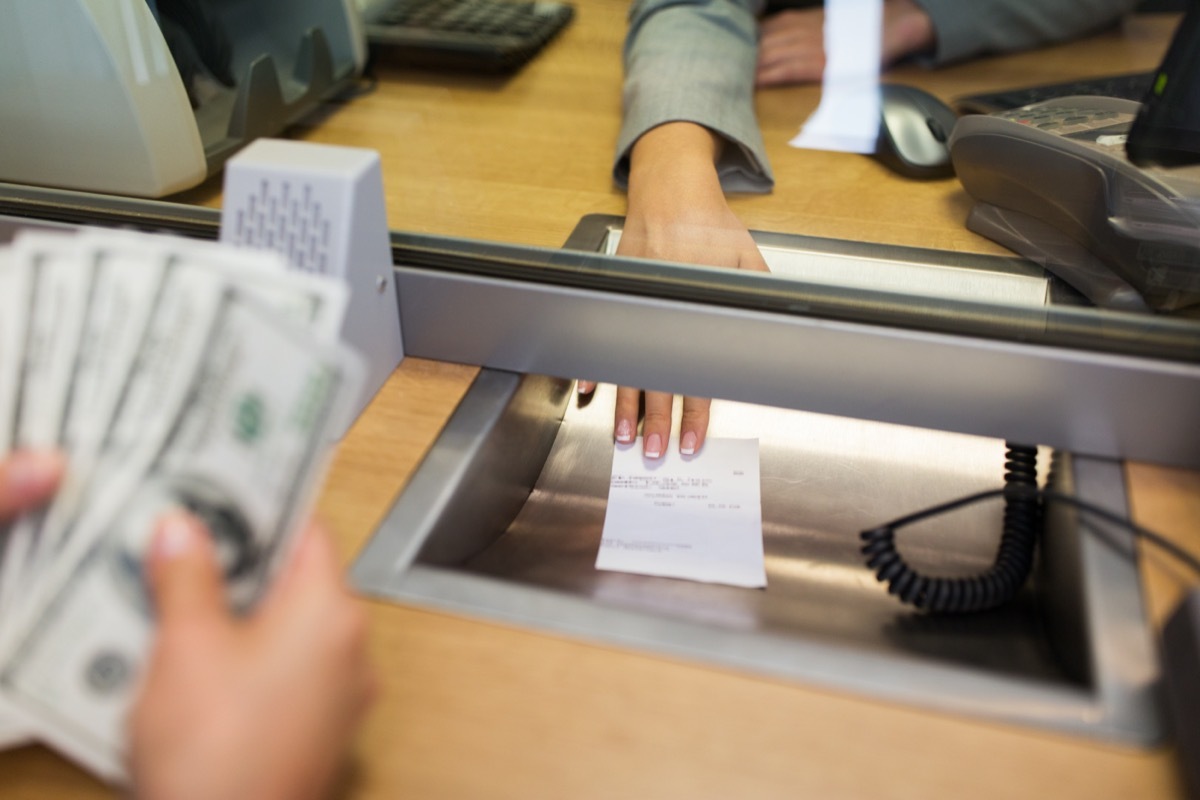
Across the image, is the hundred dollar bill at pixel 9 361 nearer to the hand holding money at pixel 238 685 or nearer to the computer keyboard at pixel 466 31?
the hand holding money at pixel 238 685

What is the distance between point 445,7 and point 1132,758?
1.08 m

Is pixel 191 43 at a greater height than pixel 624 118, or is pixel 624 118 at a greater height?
pixel 191 43

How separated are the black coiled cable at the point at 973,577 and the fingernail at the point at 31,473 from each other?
48 centimetres

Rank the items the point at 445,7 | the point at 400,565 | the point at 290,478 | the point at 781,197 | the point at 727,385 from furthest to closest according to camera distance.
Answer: the point at 445,7 < the point at 781,197 < the point at 727,385 < the point at 400,565 < the point at 290,478

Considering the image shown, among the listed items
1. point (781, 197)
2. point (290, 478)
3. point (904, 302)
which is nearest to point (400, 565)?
point (290, 478)

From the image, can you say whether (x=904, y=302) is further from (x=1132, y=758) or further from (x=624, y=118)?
(x=624, y=118)

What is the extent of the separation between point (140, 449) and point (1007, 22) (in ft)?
3.72

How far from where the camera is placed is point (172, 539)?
36cm

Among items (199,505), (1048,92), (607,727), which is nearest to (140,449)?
(199,505)

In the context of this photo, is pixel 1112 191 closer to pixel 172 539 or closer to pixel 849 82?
pixel 849 82

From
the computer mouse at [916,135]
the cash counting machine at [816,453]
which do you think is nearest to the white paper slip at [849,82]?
the computer mouse at [916,135]

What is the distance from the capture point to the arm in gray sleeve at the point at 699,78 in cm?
86

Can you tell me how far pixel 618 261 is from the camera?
0.65 m

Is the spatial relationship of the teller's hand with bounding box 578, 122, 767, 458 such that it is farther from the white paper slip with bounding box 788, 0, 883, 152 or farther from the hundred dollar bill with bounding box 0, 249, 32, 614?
the hundred dollar bill with bounding box 0, 249, 32, 614
